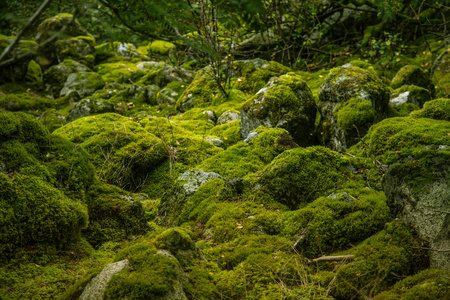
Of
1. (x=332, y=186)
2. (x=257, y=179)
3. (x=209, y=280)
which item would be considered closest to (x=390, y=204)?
(x=332, y=186)

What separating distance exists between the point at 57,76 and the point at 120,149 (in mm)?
10253

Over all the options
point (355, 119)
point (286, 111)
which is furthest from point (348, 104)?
point (286, 111)

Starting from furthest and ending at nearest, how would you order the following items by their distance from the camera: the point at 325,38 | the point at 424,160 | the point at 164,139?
the point at 325,38 < the point at 164,139 < the point at 424,160

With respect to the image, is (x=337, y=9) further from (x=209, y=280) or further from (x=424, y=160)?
(x=209, y=280)

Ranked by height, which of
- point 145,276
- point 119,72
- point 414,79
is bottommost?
point 119,72

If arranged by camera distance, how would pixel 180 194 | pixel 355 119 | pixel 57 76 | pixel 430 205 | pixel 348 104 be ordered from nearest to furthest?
1. pixel 430 205
2. pixel 180 194
3. pixel 355 119
4. pixel 348 104
5. pixel 57 76

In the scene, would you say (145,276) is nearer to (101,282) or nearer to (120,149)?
(101,282)

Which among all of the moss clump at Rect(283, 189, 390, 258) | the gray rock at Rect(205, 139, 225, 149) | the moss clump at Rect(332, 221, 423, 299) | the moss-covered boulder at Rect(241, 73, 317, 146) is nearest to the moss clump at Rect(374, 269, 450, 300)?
the moss clump at Rect(332, 221, 423, 299)

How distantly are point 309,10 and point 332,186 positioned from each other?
8.62m

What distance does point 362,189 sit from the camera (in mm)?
4348

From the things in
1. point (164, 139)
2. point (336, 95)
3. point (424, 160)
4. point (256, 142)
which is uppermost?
point (424, 160)

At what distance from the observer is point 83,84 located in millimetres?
13820

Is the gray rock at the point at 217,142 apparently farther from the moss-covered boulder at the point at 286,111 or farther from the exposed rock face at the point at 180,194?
the exposed rock face at the point at 180,194

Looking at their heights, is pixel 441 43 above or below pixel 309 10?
Answer: below
